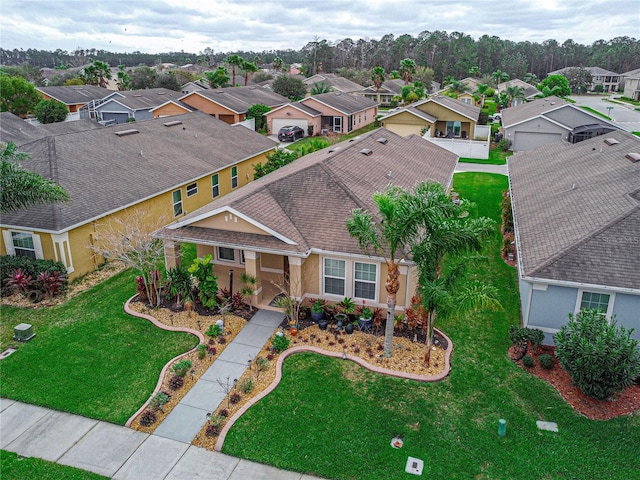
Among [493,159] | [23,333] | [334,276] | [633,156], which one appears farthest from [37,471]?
[493,159]

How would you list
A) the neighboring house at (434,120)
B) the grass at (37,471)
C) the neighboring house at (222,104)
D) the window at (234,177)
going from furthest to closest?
the neighboring house at (222,104) < the neighboring house at (434,120) < the window at (234,177) < the grass at (37,471)

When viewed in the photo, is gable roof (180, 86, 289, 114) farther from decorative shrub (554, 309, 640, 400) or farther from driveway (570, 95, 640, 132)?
decorative shrub (554, 309, 640, 400)

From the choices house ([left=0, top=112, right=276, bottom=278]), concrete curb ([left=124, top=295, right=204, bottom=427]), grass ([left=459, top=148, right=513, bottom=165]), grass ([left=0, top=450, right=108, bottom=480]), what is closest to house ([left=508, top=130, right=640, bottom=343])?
concrete curb ([left=124, top=295, right=204, bottom=427])

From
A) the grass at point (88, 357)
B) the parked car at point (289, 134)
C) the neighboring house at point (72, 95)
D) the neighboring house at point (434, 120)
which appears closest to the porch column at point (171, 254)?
the grass at point (88, 357)

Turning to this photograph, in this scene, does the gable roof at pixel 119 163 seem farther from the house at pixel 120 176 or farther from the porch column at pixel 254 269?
the porch column at pixel 254 269

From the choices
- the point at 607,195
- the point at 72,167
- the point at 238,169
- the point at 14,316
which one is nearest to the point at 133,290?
the point at 14,316

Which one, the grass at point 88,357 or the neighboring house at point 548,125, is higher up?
the neighboring house at point 548,125

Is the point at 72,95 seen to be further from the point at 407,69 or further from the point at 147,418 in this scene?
the point at 147,418
